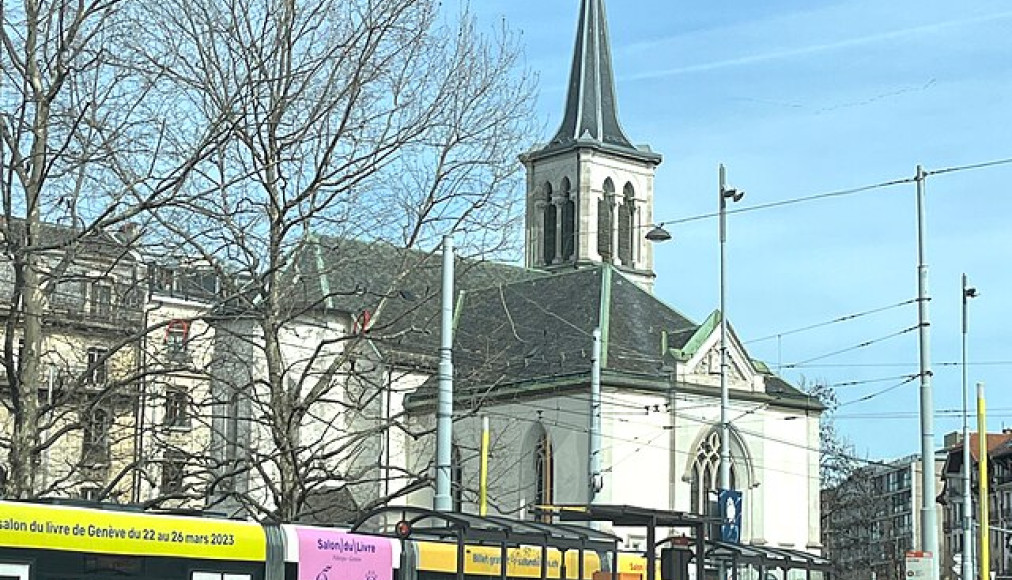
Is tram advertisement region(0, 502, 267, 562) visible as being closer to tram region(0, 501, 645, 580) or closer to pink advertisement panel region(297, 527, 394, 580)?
tram region(0, 501, 645, 580)

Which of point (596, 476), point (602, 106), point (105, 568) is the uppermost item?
point (602, 106)

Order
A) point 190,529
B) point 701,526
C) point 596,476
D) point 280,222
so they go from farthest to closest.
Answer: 1. point 596,476
2. point 280,222
3. point 701,526
4. point 190,529

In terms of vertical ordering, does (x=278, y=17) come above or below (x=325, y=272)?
above

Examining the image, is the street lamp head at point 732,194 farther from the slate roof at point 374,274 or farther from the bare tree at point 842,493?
the bare tree at point 842,493

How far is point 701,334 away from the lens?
60781 mm

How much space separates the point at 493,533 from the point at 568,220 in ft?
216

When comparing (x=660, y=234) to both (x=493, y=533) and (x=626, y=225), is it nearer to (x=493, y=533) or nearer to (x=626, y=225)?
(x=493, y=533)

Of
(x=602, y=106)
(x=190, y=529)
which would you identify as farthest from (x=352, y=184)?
(x=602, y=106)

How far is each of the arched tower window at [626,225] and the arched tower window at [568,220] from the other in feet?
7.46

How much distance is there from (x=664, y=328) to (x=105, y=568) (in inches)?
1868

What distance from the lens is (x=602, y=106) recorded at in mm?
86562

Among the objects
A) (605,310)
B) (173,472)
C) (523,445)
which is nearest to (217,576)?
(173,472)

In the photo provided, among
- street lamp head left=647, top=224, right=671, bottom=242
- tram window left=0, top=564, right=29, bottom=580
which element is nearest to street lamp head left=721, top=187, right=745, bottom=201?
street lamp head left=647, top=224, right=671, bottom=242

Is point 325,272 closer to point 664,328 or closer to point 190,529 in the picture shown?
point 190,529
